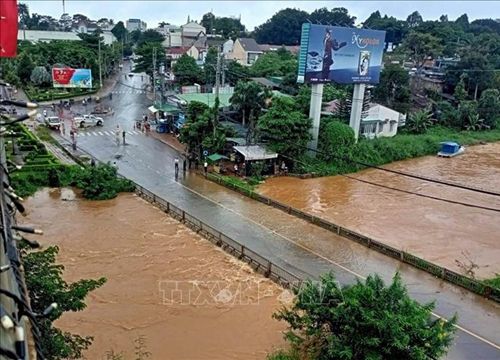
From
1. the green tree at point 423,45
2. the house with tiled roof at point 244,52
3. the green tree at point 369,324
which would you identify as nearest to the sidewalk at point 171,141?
the green tree at point 369,324

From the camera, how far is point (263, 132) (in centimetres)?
2731

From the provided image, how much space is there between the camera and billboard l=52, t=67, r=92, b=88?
47.4m

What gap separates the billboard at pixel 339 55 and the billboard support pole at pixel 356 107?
55cm

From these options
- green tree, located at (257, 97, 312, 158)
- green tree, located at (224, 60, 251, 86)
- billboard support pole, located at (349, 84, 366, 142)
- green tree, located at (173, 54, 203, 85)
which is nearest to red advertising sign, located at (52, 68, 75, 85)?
green tree, located at (173, 54, 203, 85)

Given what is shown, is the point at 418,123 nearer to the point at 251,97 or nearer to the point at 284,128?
the point at 251,97

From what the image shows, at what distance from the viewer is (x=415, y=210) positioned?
925 inches

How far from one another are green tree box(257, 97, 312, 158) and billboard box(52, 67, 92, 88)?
Result: 92.5ft

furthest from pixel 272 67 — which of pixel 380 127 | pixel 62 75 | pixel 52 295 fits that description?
pixel 52 295

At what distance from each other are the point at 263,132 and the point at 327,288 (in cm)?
1743

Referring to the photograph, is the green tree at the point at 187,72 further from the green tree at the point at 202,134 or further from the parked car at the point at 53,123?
the green tree at the point at 202,134

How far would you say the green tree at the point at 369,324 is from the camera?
30.1 ft

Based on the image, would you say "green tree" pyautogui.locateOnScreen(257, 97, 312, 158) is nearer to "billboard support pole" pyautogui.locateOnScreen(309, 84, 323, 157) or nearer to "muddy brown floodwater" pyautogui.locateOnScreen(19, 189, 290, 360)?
"billboard support pole" pyautogui.locateOnScreen(309, 84, 323, 157)

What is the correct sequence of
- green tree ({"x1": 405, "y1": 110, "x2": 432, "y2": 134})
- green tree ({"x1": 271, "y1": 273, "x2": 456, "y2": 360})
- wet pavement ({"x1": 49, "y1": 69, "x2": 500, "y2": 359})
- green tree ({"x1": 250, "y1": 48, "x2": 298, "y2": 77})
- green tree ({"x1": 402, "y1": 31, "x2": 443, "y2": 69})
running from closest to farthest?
green tree ({"x1": 271, "y1": 273, "x2": 456, "y2": 360})
wet pavement ({"x1": 49, "y1": 69, "x2": 500, "y2": 359})
green tree ({"x1": 405, "y1": 110, "x2": 432, "y2": 134})
green tree ({"x1": 250, "y1": 48, "x2": 298, "y2": 77})
green tree ({"x1": 402, "y1": 31, "x2": 443, "y2": 69})

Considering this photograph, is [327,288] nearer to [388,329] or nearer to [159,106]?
[388,329]
